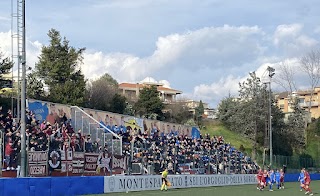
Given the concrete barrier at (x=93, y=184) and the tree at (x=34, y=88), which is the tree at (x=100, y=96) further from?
the concrete barrier at (x=93, y=184)

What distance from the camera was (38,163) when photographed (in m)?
30.2

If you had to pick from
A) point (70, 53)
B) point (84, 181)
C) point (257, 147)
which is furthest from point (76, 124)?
point (257, 147)

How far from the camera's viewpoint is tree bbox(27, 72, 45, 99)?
54.0 metres

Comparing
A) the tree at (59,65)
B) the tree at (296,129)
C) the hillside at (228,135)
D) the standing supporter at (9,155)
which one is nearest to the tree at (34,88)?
the tree at (59,65)

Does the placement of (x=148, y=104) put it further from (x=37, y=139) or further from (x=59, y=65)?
(x=37, y=139)

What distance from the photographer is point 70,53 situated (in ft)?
201

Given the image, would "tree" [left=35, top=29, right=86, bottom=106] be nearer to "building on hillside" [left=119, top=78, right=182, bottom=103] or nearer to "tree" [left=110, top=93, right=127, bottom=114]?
"tree" [left=110, top=93, right=127, bottom=114]

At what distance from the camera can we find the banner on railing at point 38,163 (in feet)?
97.1

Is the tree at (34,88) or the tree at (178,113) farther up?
the tree at (34,88)

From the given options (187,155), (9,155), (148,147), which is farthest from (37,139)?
(187,155)

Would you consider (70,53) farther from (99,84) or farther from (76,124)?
(76,124)

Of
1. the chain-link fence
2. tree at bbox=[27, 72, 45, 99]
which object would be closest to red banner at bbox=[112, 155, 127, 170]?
tree at bbox=[27, 72, 45, 99]

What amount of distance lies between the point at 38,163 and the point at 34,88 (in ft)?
84.4

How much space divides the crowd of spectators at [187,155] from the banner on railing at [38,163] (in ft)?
35.0
